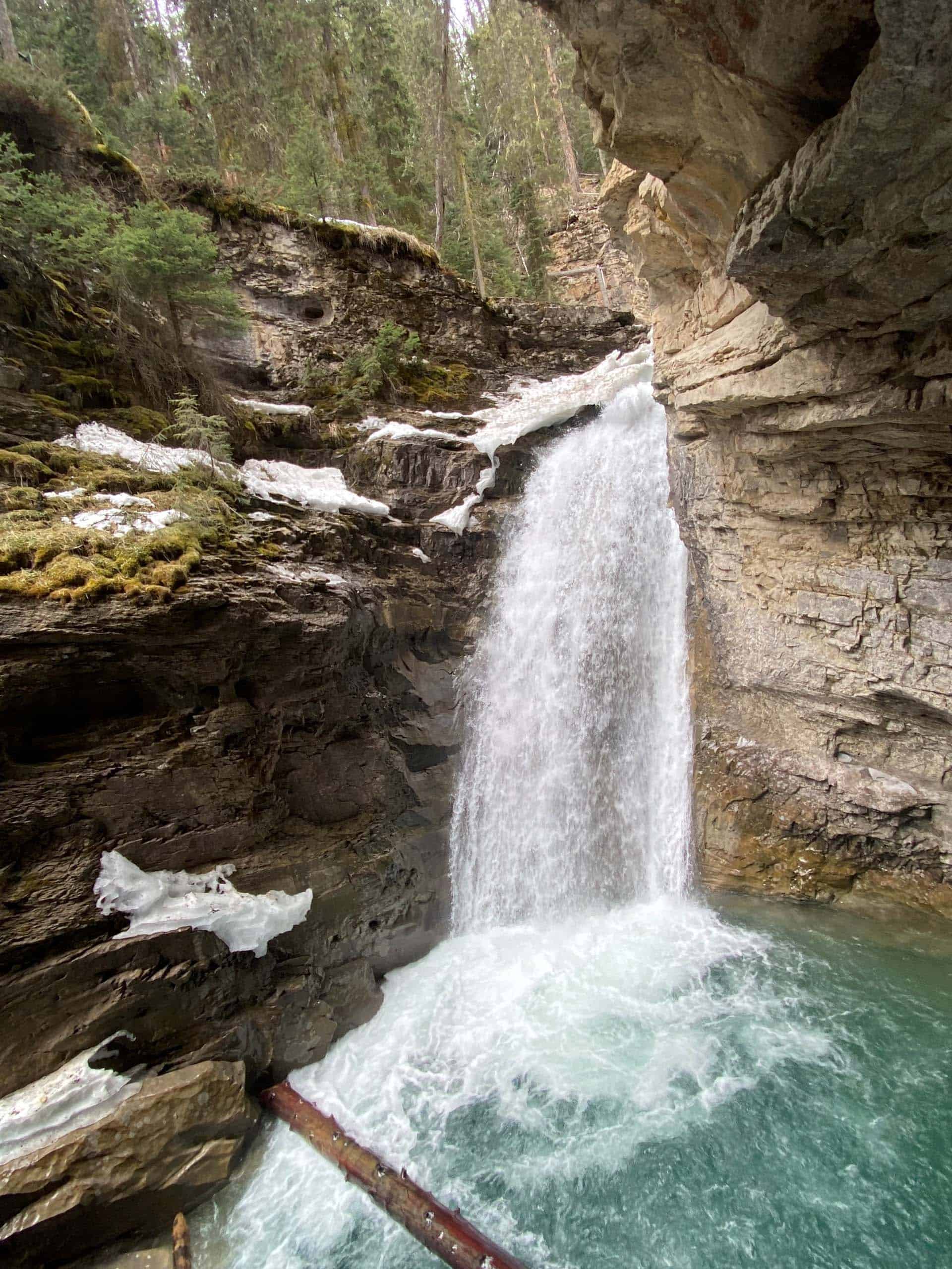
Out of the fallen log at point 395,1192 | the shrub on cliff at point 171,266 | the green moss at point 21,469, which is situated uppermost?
the shrub on cliff at point 171,266

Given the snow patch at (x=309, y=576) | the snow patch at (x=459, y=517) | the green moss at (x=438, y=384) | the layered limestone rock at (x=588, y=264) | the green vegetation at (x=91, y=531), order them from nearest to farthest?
the green vegetation at (x=91, y=531) → the snow patch at (x=309, y=576) → the snow patch at (x=459, y=517) → the green moss at (x=438, y=384) → the layered limestone rock at (x=588, y=264)

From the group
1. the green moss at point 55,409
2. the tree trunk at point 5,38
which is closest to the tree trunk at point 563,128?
the tree trunk at point 5,38

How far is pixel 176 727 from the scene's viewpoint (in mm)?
Result: 7598

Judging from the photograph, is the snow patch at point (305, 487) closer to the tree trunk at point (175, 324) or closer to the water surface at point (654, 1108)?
the tree trunk at point (175, 324)

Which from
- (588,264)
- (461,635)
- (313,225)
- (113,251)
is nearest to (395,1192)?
(461,635)

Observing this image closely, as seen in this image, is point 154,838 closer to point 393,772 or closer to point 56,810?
point 56,810

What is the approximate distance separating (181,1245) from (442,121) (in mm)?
26419

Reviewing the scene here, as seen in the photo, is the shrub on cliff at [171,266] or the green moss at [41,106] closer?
the shrub on cliff at [171,266]

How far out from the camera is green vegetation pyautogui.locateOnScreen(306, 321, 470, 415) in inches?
564

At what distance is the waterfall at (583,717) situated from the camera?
34.0ft

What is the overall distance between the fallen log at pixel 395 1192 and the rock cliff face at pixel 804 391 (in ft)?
21.2

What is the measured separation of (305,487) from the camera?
11516 mm

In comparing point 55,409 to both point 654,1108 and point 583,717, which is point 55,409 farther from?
point 654,1108

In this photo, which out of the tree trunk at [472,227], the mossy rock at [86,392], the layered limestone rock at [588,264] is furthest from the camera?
the layered limestone rock at [588,264]
